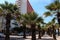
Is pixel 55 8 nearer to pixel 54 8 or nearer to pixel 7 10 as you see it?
pixel 54 8

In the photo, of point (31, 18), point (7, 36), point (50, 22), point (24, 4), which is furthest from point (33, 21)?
point (24, 4)

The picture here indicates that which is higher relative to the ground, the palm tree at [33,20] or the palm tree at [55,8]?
the palm tree at [55,8]

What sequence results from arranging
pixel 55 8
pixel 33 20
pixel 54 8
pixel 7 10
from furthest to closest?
pixel 7 10, pixel 33 20, pixel 54 8, pixel 55 8

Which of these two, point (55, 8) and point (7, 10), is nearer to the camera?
point (55, 8)

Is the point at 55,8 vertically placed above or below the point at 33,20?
above

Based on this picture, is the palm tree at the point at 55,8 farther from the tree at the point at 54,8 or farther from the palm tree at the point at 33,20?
the palm tree at the point at 33,20

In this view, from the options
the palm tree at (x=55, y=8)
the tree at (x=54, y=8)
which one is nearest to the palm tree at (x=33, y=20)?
the tree at (x=54, y=8)

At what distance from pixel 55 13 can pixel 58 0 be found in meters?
1.73

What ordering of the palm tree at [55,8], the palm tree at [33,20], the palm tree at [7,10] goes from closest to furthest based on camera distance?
1. the palm tree at [55,8]
2. the palm tree at [33,20]
3. the palm tree at [7,10]

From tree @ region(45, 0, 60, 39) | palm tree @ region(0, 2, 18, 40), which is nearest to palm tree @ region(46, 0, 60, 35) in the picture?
tree @ region(45, 0, 60, 39)

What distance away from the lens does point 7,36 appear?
1083 inches

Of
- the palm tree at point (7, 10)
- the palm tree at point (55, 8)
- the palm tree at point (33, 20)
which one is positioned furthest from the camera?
the palm tree at point (7, 10)

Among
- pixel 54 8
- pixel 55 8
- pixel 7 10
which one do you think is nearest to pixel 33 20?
pixel 54 8

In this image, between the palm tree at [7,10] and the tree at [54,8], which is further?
the palm tree at [7,10]
